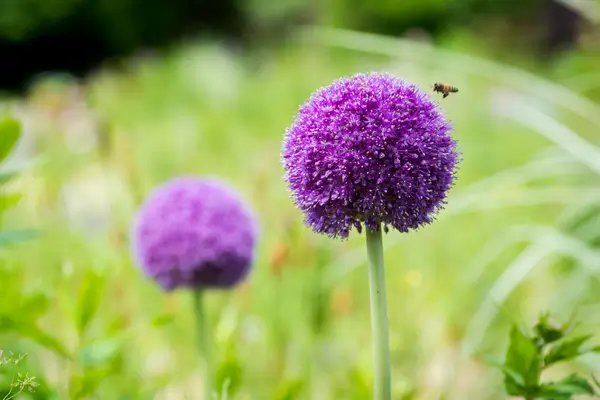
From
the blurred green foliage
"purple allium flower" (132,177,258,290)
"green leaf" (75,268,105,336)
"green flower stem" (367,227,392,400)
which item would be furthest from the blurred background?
the blurred green foliage

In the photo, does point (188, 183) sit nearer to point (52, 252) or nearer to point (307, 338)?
point (307, 338)

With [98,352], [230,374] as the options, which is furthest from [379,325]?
[98,352]

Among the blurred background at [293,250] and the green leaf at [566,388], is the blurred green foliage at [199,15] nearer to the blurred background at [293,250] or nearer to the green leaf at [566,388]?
the blurred background at [293,250]

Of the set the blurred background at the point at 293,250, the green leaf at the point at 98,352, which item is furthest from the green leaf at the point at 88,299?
the green leaf at the point at 98,352

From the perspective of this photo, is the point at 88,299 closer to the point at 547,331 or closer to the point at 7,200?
the point at 7,200

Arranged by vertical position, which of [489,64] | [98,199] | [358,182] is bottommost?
[358,182]

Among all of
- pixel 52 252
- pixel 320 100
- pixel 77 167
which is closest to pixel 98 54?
pixel 77 167
